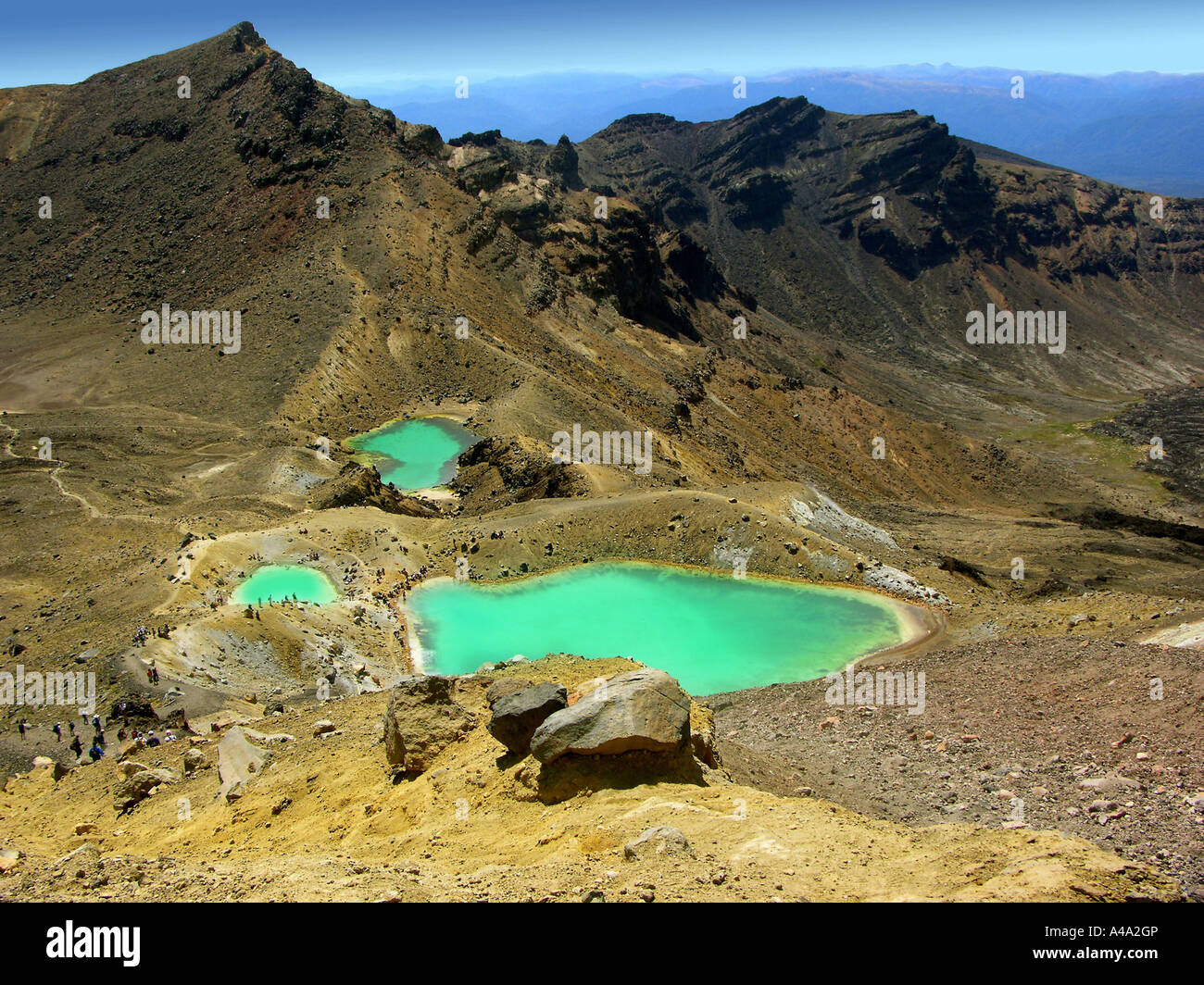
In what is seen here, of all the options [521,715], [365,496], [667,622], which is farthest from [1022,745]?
[365,496]

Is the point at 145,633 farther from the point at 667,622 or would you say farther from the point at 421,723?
the point at 667,622

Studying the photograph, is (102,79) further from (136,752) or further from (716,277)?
(136,752)

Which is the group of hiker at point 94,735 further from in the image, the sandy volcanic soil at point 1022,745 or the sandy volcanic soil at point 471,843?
the sandy volcanic soil at point 1022,745

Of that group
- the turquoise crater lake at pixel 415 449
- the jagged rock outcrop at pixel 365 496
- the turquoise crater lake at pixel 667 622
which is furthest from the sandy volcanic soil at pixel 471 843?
the turquoise crater lake at pixel 415 449

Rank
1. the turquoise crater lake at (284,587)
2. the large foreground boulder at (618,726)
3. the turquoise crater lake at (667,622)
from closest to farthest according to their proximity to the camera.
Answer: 1. the large foreground boulder at (618,726)
2. the turquoise crater lake at (667,622)
3. the turquoise crater lake at (284,587)

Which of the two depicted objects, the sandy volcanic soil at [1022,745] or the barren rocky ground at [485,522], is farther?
the sandy volcanic soil at [1022,745]

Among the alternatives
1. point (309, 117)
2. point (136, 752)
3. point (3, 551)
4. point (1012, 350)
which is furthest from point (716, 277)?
point (136, 752)
